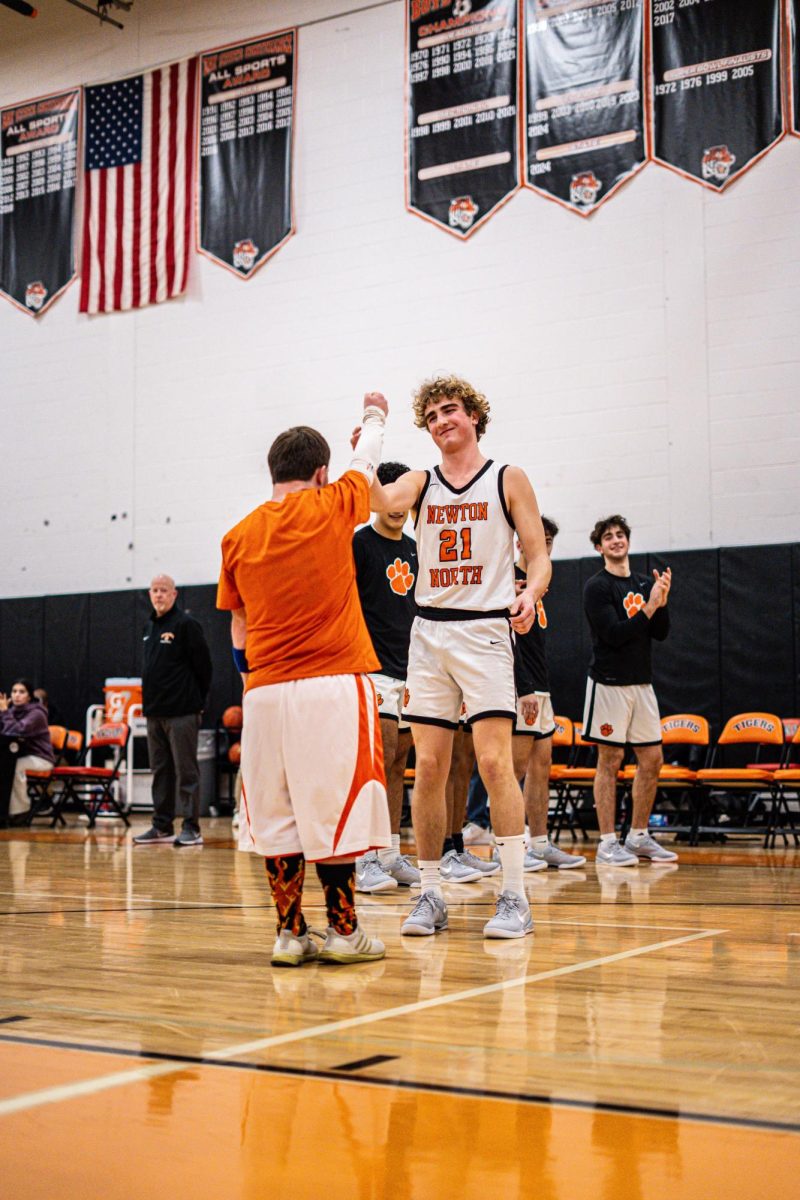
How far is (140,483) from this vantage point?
1432 centimetres

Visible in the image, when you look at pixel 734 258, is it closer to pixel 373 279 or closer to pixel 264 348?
pixel 373 279

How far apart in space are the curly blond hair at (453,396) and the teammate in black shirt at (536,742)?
1.81m

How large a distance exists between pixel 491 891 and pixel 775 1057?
3.23 metres

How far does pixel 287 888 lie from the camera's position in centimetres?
368

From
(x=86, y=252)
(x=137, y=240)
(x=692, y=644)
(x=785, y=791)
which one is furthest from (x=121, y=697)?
(x=785, y=791)

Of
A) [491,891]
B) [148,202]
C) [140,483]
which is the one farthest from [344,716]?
[148,202]

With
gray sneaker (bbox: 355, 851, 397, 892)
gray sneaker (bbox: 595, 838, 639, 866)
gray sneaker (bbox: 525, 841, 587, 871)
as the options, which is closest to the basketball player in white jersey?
gray sneaker (bbox: 355, 851, 397, 892)

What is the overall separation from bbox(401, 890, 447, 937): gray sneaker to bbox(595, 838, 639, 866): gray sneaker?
2.86m

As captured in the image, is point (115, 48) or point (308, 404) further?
point (115, 48)

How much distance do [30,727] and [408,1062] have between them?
9.60m

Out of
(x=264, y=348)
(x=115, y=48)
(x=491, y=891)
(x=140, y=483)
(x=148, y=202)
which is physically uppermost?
(x=115, y=48)

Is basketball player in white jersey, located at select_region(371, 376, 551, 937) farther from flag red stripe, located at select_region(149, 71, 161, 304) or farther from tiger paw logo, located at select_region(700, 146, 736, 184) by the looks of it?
flag red stripe, located at select_region(149, 71, 161, 304)

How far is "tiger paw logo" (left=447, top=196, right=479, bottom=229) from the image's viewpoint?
1246cm

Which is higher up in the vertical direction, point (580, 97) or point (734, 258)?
point (580, 97)
